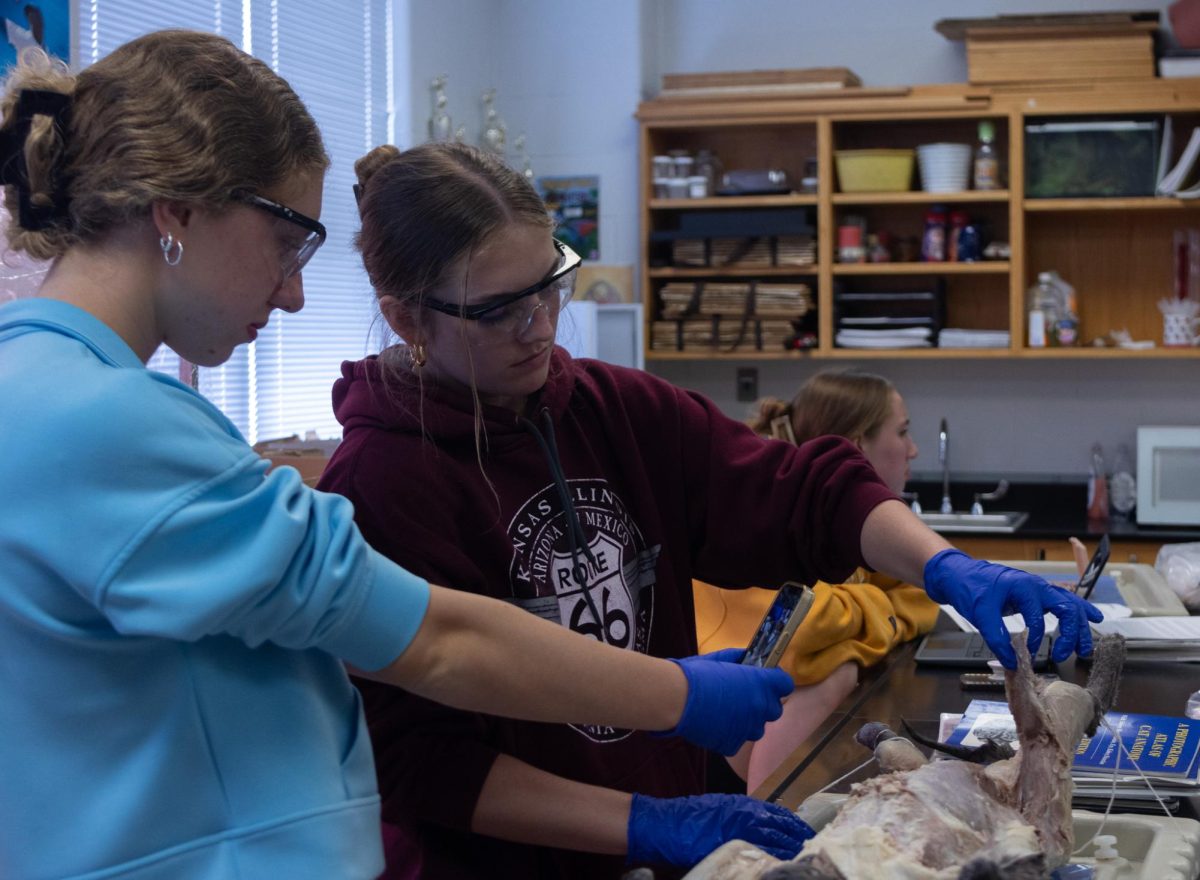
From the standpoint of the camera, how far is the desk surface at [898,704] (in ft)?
5.24

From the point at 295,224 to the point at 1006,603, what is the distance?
957mm

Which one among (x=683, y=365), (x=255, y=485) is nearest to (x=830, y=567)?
(x=255, y=485)

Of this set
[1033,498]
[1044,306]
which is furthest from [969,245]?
[1033,498]

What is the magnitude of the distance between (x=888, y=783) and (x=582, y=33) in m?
4.22

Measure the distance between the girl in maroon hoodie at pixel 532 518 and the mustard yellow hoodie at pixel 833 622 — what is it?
0.56 metres

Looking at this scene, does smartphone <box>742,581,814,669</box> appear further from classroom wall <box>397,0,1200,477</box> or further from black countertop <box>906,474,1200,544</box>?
classroom wall <box>397,0,1200,477</box>

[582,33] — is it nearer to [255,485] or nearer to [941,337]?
[941,337]

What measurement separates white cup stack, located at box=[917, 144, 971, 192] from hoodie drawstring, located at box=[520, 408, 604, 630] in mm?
3372

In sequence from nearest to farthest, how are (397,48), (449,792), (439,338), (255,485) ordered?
(255,485), (449,792), (439,338), (397,48)

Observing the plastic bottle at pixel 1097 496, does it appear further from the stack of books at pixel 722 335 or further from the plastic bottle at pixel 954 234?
the stack of books at pixel 722 335

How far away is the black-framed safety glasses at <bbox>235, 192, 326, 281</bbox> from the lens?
1.08m

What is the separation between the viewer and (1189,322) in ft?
14.9

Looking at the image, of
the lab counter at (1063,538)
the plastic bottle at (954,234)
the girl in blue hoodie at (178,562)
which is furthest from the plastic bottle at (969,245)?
the girl in blue hoodie at (178,562)

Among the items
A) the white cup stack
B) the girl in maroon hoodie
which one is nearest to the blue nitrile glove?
the girl in maroon hoodie
